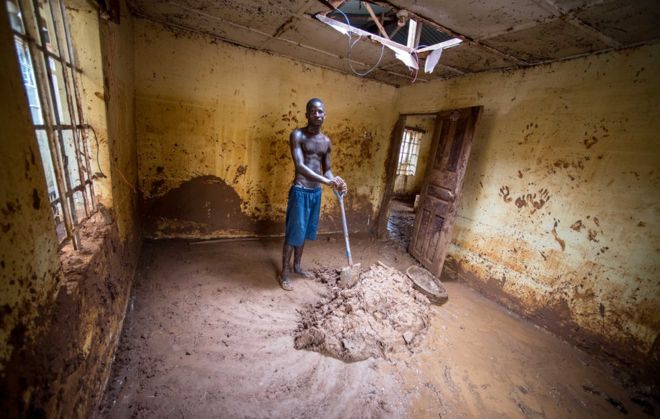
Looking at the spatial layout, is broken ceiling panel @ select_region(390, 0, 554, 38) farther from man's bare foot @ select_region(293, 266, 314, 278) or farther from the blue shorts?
man's bare foot @ select_region(293, 266, 314, 278)

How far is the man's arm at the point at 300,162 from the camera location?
2680mm

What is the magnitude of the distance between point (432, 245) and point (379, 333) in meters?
1.85

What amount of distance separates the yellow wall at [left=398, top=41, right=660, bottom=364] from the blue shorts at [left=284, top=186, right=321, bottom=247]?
2.17m

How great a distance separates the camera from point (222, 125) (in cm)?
353

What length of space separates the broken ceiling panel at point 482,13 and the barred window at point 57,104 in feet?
6.84

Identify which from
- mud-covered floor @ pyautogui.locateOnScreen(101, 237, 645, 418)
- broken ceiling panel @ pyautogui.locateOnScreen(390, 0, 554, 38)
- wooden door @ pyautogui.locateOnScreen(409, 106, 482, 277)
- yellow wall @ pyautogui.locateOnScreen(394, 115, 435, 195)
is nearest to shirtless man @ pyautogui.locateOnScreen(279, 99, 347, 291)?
mud-covered floor @ pyautogui.locateOnScreen(101, 237, 645, 418)

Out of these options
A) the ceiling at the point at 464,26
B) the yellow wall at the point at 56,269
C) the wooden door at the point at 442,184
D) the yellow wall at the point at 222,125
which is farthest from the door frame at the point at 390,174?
the yellow wall at the point at 56,269

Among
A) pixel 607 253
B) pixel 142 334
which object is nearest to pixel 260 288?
pixel 142 334

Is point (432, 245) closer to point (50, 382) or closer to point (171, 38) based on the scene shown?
point (50, 382)

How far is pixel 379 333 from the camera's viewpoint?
226 cm

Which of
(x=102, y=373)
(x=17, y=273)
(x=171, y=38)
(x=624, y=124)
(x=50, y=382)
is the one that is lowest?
(x=102, y=373)

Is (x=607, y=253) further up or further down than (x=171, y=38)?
further down

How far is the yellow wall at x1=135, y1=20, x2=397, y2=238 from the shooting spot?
10.4 feet

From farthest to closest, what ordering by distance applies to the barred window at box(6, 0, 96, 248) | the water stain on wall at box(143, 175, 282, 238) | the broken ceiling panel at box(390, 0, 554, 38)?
the water stain on wall at box(143, 175, 282, 238), the broken ceiling panel at box(390, 0, 554, 38), the barred window at box(6, 0, 96, 248)
